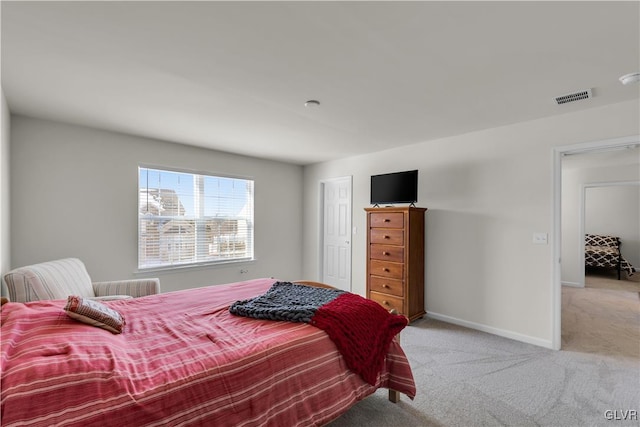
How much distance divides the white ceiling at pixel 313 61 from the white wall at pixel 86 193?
1.13ft

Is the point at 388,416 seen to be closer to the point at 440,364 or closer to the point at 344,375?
the point at 344,375

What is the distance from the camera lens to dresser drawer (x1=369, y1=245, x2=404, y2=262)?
3709 mm

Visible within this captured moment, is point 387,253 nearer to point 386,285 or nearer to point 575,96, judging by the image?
point 386,285

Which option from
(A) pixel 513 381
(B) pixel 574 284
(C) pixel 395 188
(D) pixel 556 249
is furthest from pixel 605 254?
(A) pixel 513 381

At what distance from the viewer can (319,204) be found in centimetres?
535

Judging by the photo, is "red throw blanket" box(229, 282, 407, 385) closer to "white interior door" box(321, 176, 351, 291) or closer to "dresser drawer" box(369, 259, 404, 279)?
"dresser drawer" box(369, 259, 404, 279)

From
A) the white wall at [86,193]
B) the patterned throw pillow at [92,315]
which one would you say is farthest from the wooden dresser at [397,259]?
the patterned throw pillow at [92,315]

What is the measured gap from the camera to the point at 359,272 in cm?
475

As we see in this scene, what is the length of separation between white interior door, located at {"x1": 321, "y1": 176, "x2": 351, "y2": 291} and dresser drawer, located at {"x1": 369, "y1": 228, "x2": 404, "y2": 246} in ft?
3.00

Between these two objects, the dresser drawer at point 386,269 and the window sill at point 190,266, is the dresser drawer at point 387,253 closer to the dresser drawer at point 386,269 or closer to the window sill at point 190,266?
the dresser drawer at point 386,269

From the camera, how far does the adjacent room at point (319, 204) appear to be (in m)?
1.47

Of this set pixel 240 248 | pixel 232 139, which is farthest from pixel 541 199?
pixel 240 248

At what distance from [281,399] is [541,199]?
3.15 metres

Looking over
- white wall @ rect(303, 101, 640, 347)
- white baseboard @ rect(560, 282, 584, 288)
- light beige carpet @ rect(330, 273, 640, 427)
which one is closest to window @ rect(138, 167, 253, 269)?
white wall @ rect(303, 101, 640, 347)
